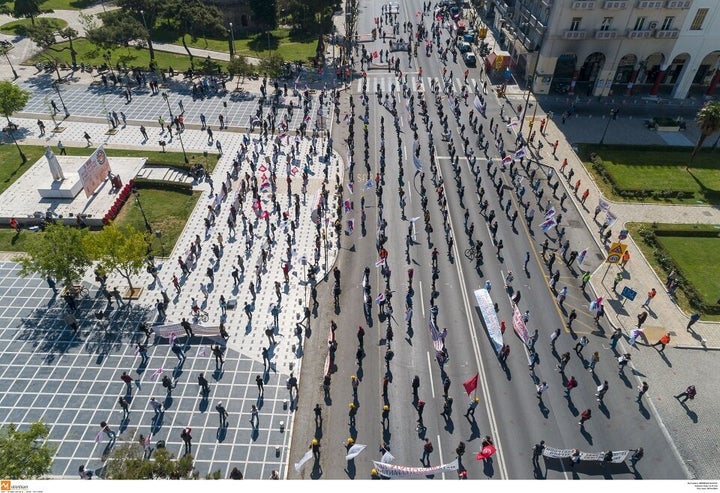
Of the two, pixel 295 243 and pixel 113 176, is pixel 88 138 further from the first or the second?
pixel 295 243

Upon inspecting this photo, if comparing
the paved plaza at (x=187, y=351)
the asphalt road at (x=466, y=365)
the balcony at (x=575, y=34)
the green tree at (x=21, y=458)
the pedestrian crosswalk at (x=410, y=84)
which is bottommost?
the paved plaza at (x=187, y=351)

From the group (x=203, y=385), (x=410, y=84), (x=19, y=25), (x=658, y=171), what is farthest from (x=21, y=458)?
(x=19, y=25)

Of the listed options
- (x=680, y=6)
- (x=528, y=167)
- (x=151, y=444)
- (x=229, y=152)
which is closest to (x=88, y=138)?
(x=229, y=152)

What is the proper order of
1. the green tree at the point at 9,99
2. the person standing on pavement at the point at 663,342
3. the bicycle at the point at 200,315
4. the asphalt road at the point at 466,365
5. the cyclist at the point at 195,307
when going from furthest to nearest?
the green tree at the point at 9,99 < the bicycle at the point at 200,315 < the cyclist at the point at 195,307 < the person standing on pavement at the point at 663,342 < the asphalt road at the point at 466,365

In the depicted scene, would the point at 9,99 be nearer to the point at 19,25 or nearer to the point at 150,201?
the point at 150,201

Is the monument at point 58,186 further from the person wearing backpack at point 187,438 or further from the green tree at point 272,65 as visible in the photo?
the green tree at point 272,65

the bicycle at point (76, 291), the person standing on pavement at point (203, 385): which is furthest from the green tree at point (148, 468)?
the bicycle at point (76, 291)

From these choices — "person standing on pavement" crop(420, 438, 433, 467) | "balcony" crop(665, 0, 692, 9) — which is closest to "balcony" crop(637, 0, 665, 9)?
"balcony" crop(665, 0, 692, 9)
